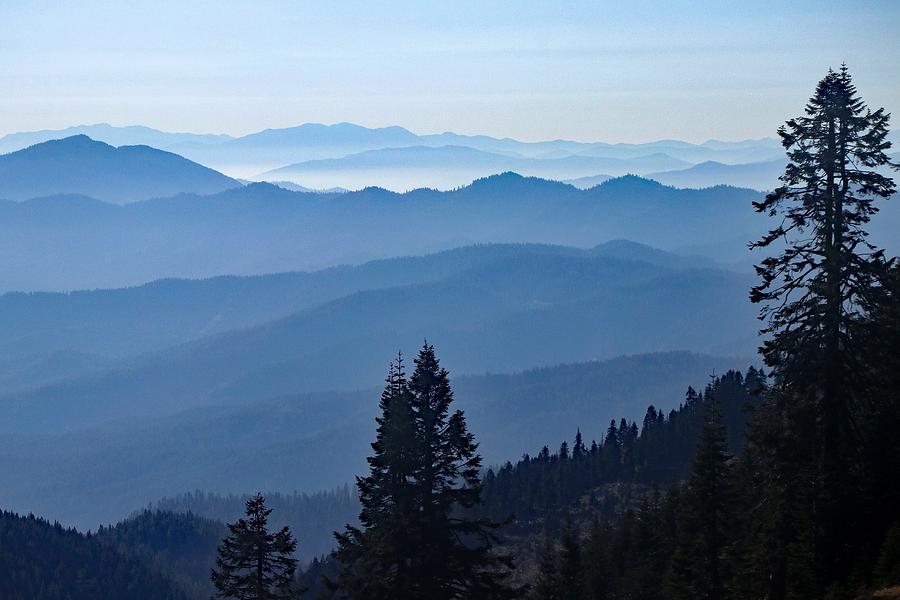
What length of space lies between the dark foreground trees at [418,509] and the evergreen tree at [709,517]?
9.47m

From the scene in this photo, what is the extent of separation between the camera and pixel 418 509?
2323 centimetres

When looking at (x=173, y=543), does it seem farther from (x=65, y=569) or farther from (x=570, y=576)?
(x=570, y=576)

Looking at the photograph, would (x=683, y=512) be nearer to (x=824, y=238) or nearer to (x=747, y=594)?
(x=747, y=594)

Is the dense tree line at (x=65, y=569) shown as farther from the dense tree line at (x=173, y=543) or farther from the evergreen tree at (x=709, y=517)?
the evergreen tree at (x=709, y=517)

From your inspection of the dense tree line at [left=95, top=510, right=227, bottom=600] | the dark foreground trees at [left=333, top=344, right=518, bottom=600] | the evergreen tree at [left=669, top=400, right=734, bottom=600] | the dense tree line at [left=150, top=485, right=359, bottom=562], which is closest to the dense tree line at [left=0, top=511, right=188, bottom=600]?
the dense tree line at [left=95, top=510, right=227, bottom=600]

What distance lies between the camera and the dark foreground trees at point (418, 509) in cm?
2288

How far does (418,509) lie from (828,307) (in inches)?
494

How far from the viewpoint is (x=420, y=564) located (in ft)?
76.1

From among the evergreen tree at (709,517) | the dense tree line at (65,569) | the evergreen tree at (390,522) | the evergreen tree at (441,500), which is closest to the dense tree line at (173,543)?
the dense tree line at (65,569)

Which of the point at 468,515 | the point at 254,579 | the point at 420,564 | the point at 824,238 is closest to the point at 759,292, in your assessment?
the point at 824,238

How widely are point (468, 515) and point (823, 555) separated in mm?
68150

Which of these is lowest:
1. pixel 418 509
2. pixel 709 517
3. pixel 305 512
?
pixel 709 517

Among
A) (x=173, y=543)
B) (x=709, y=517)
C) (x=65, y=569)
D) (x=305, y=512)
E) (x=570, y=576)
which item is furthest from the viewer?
(x=305, y=512)

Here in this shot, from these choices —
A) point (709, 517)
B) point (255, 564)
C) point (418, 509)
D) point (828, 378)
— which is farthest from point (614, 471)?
point (418, 509)
